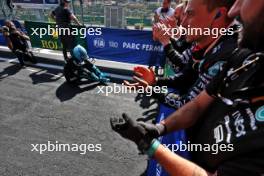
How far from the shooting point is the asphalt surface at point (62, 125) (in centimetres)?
348

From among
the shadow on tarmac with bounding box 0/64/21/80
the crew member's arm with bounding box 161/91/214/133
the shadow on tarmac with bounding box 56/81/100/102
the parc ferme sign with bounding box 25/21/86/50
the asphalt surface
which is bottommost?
the shadow on tarmac with bounding box 0/64/21/80

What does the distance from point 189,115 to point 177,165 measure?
1.68 ft

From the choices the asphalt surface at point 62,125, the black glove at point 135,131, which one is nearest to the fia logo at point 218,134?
the black glove at point 135,131

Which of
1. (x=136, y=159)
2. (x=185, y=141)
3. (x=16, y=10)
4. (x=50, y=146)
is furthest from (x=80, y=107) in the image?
(x=16, y=10)

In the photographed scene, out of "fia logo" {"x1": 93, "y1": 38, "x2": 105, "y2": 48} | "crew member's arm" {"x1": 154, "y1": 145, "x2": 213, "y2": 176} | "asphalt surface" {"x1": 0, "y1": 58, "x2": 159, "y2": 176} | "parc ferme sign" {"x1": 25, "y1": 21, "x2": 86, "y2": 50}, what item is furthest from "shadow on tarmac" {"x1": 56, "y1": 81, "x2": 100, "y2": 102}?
"crew member's arm" {"x1": 154, "y1": 145, "x2": 213, "y2": 176}

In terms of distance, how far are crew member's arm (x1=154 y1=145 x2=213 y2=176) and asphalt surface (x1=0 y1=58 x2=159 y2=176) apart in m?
2.37

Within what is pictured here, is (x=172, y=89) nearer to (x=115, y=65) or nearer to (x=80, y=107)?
(x=80, y=107)

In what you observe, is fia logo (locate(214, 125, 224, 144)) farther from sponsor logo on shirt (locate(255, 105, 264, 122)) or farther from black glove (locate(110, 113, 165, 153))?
black glove (locate(110, 113, 165, 153))

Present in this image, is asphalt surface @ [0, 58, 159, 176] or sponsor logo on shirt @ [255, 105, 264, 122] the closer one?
sponsor logo on shirt @ [255, 105, 264, 122]

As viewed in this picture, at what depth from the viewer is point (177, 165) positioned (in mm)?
1088

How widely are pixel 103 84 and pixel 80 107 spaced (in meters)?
1.43

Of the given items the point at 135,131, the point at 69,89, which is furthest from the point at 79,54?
the point at 135,131

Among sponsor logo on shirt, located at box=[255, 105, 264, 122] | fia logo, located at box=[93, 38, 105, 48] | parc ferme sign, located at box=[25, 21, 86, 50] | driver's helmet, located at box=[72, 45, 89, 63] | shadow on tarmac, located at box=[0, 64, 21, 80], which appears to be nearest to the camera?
sponsor logo on shirt, located at box=[255, 105, 264, 122]

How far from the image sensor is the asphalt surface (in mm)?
3479
